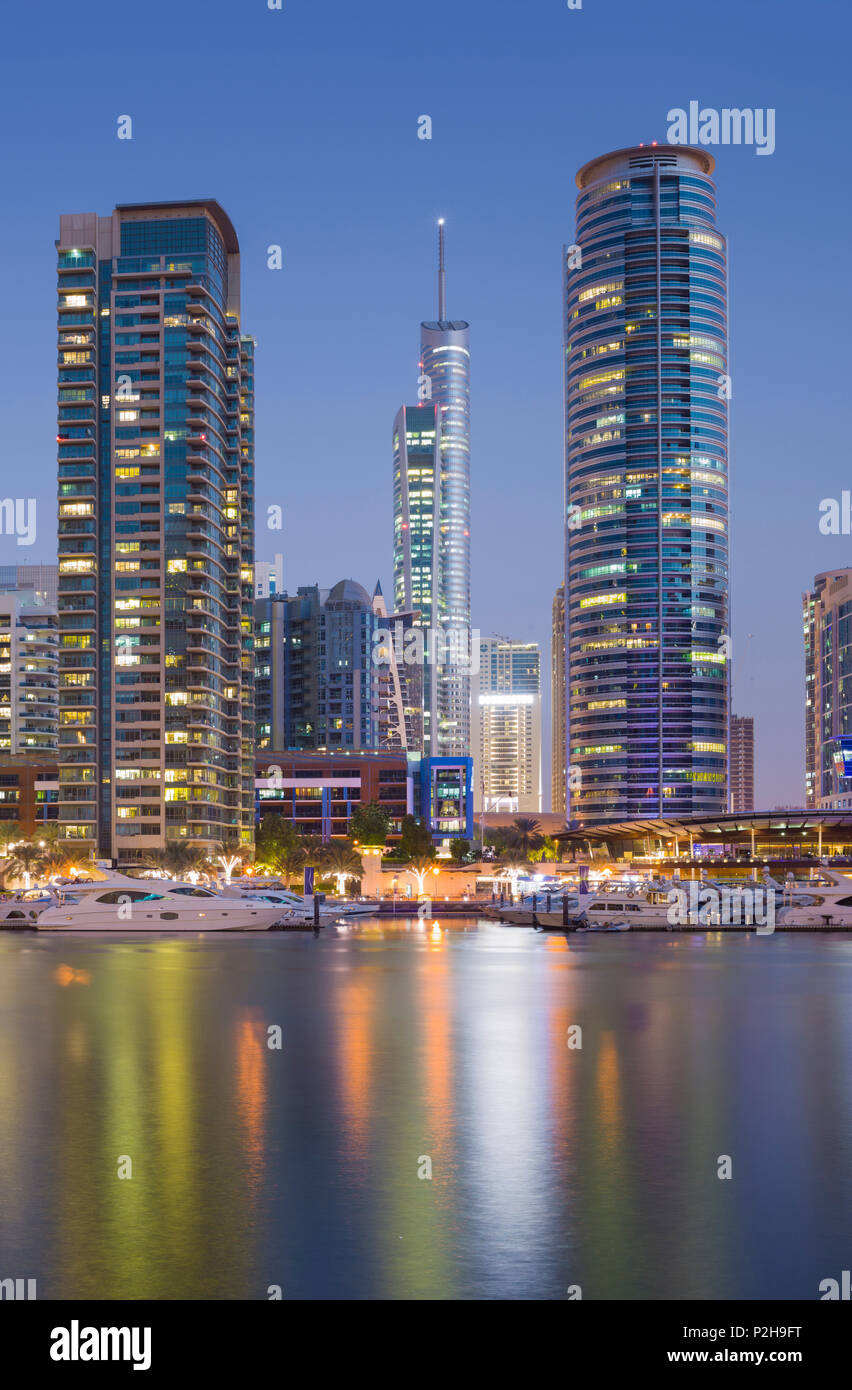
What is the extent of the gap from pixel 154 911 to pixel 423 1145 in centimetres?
9617

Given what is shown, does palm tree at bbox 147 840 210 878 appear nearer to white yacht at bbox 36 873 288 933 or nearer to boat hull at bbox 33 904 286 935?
boat hull at bbox 33 904 286 935

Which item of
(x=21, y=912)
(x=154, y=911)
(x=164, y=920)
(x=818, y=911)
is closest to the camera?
(x=164, y=920)

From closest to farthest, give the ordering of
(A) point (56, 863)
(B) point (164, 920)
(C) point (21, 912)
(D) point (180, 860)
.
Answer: (B) point (164, 920), (C) point (21, 912), (D) point (180, 860), (A) point (56, 863)

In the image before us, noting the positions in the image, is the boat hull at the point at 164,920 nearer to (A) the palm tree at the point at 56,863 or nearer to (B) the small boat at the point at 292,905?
(B) the small boat at the point at 292,905

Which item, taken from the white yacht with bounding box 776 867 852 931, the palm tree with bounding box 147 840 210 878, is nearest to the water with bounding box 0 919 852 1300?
the white yacht with bounding box 776 867 852 931

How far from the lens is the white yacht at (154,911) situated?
390ft

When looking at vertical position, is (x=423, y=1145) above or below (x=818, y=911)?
above

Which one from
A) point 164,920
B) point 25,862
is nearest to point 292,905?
point 164,920

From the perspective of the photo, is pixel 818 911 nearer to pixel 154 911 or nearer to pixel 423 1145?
pixel 154 911

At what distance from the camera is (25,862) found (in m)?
185

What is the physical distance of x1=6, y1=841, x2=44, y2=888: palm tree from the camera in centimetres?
18338

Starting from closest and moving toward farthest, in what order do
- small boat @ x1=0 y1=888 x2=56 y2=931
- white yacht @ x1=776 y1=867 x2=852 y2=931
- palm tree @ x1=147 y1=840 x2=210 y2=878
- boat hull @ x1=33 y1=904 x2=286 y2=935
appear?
boat hull @ x1=33 y1=904 x2=286 y2=935 < small boat @ x1=0 y1=888 x2=56 y2=931 < white yacht @ x1=776 y1=867 x2=852 y2=931 < palm tree @ x1=147 y1=840 x2=210 y2=878

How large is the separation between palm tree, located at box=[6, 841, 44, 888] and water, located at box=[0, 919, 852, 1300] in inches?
5155
